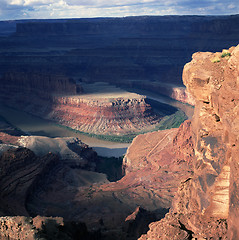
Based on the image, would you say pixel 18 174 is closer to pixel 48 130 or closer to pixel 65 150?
pixel 65 150

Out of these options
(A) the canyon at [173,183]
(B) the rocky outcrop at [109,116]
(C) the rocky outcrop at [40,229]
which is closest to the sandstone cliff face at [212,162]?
(A) the canyon at [173,183]

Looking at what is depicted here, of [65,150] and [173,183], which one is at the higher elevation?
[173,183]

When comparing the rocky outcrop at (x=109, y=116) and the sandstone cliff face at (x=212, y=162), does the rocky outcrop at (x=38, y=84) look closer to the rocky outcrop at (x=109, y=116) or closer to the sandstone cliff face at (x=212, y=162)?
the rocky outcrop at (x=109, y=116)

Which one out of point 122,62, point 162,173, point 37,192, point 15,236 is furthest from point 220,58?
point 122,62

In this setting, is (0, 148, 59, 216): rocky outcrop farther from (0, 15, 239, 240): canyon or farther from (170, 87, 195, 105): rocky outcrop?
(170, 87, 195, 105): rocky outcrop

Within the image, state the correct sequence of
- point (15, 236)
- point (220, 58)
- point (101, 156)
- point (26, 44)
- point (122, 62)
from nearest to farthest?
point (15, 236)
point (220, 58)
point (101, 156)
point (122, 62)
point (26, 44)

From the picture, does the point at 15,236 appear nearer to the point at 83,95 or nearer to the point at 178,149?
the point at 178,149

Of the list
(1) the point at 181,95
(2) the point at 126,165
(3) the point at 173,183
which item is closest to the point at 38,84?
(1) the point at 181,95

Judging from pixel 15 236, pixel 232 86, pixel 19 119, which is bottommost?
pixel 19 119
